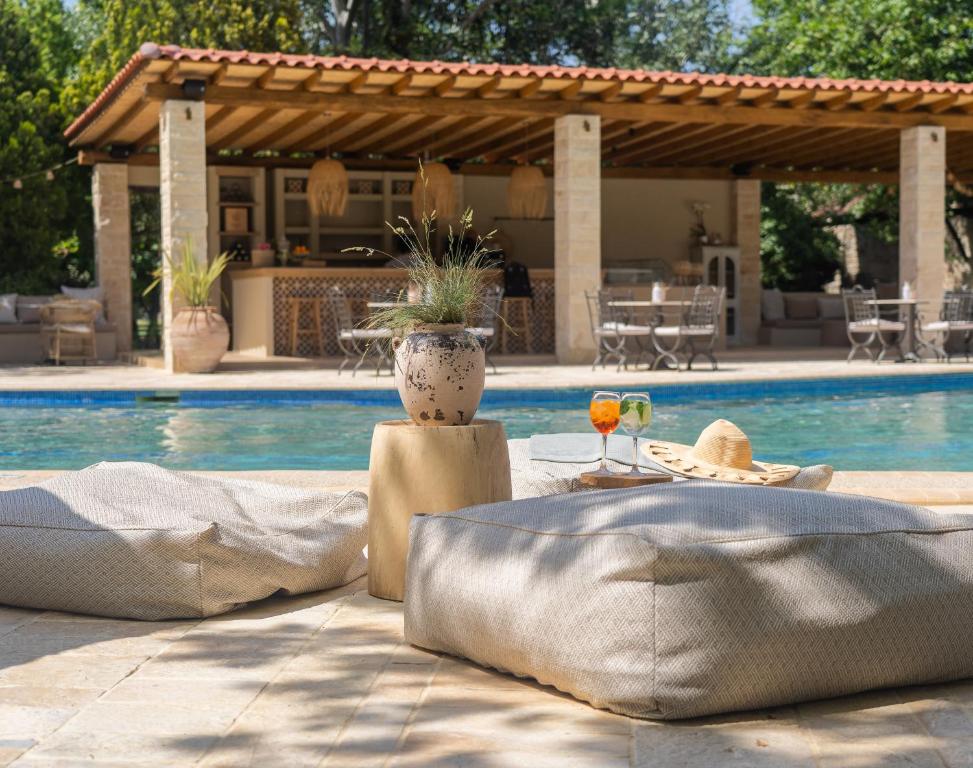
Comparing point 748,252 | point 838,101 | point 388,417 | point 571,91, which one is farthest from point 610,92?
point 748,252

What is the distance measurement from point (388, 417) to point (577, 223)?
4.25 meters

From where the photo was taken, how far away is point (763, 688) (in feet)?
8.31

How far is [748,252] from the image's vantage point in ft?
58.7

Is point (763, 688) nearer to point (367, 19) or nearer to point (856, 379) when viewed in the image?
point (856, 379)

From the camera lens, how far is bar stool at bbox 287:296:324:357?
543 inches

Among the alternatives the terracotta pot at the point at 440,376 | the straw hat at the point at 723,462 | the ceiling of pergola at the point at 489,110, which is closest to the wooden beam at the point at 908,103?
the ceiling of pergola at the point at 489,110

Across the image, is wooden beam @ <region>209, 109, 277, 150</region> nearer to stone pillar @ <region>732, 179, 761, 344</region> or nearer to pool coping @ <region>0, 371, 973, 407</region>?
pool coping @ <region>0, 371, 973, 407</region>

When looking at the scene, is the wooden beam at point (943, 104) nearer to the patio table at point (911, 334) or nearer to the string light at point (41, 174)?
the patio table at point (911, 334)

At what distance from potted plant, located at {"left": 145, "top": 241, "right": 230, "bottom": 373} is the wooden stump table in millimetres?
8010

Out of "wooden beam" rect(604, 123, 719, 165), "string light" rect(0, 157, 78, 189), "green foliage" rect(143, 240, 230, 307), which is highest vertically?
"wooden beam" rect(604, 123, 719, 165)

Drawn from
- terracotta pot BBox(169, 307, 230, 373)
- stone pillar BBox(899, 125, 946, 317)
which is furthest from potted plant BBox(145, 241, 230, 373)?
stone pillar BBox(899, 125, 946, 317)

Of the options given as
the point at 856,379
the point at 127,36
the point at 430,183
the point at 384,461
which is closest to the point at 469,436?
the point at 384,461

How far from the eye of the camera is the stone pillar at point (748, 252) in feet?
58.4

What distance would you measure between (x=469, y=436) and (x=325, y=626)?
63 cm
